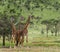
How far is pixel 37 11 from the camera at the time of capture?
1352cm

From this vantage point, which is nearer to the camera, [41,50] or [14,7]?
[41,50]

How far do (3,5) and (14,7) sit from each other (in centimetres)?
86

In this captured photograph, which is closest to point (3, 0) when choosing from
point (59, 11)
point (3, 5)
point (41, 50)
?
point (3, 5)

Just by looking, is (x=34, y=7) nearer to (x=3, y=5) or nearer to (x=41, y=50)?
(x=3, y=5)

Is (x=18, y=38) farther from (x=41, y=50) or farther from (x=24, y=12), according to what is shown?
(x=41, y=50)

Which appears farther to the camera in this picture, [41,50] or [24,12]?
[24,12]

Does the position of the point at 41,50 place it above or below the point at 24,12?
below

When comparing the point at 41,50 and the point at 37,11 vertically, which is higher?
the point at 37,11

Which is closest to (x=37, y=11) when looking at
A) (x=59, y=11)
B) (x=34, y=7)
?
(x=34, y=7)

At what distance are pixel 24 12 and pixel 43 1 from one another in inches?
51.8

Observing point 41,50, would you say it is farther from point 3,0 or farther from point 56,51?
point 3,0

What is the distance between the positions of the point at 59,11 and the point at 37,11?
1366mm

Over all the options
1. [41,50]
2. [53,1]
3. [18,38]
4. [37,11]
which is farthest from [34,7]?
[41,50]

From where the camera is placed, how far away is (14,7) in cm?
1338
